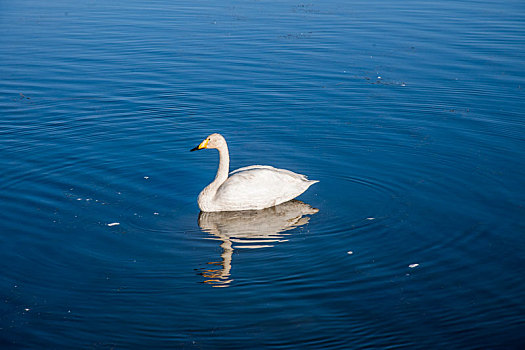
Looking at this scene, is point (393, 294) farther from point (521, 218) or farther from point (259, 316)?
point (521, 218)

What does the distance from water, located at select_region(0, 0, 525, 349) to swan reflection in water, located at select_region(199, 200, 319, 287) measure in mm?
52

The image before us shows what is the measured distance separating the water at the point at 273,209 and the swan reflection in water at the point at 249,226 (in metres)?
0.05

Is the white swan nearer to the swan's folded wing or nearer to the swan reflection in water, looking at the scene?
the swan's folded wing

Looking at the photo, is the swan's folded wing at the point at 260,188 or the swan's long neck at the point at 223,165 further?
the swan's long neck at the point at 223,165

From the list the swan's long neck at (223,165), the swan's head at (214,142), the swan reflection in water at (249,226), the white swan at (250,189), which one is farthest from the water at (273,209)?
the swan's head at (214,142)

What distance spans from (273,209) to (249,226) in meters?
1.01

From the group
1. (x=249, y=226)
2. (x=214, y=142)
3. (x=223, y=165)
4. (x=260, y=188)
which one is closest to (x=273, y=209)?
(x=260, y=188)

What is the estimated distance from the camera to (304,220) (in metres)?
12.5

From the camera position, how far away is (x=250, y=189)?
12906 mm

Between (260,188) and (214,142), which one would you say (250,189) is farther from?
(214,142)

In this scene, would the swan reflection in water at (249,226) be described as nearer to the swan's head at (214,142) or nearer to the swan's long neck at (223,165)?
the swan's long neck at (223,165)

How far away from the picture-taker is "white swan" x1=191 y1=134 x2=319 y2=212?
12883 mm

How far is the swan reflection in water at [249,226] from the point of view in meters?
11.3

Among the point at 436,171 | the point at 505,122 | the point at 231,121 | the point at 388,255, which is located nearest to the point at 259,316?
the point at 388,255
